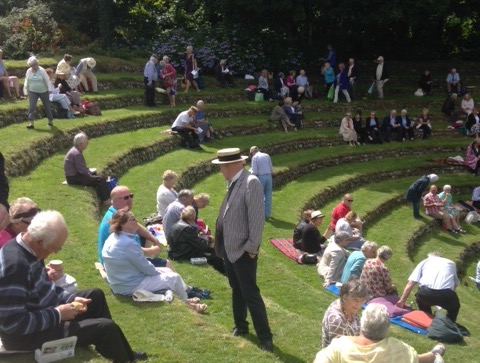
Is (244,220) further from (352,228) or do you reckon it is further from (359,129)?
(359,129)

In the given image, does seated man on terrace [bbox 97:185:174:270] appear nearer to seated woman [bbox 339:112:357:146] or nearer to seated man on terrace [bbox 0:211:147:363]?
seated man on terrace [bbox 0:211:147:363]

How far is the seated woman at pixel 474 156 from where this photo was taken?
1019 inches

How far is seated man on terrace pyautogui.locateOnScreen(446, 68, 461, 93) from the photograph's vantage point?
109 feet

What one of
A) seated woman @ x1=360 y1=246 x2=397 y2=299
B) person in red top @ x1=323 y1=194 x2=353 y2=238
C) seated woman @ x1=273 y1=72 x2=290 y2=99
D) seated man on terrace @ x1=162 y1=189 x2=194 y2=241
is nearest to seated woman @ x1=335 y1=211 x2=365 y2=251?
person in red top @ x1=323 y1=194 x2=353 y2=238

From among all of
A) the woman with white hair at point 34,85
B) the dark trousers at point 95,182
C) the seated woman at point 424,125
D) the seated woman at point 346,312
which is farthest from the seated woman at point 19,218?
the seated woman at point 424,125

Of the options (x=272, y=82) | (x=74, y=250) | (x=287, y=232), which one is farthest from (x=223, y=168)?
(x=272, y=82)

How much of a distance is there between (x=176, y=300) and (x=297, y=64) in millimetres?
25162

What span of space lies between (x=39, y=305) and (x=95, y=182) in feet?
30.3

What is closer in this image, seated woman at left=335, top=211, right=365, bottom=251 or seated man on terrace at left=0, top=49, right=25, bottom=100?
seated woman at left=335, top=211, right=365, bottom=251

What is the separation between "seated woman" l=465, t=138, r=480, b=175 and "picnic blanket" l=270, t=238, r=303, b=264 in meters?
A: 11.8

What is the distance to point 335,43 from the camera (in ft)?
119

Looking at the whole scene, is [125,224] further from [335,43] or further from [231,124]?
[335,43]

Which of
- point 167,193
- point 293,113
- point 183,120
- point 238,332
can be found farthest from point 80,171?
point 293,113

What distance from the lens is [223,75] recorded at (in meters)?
30.1
